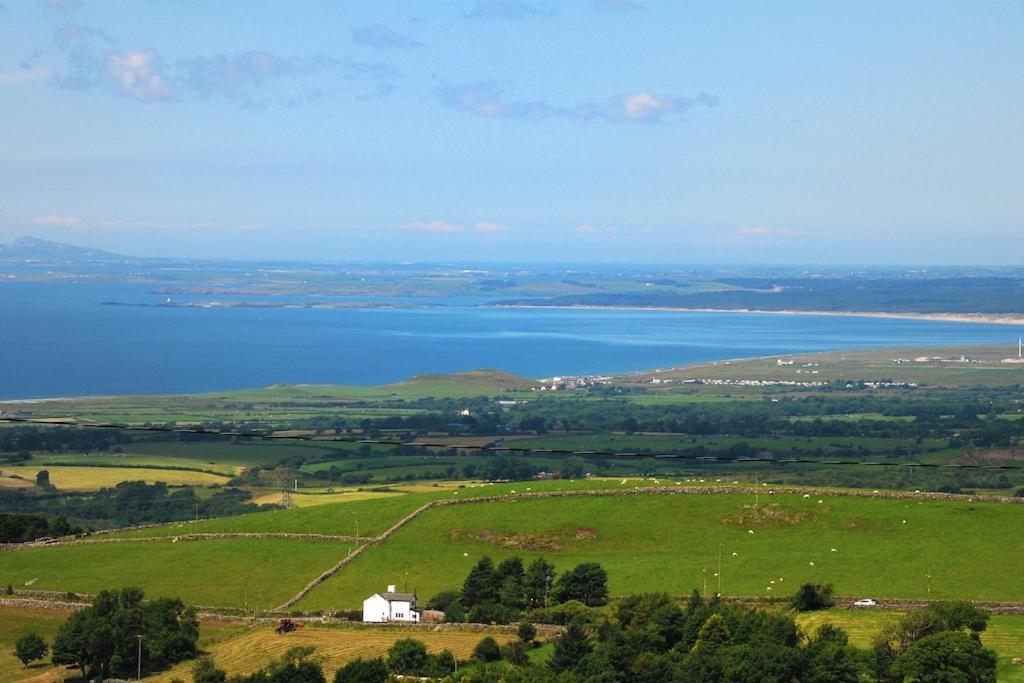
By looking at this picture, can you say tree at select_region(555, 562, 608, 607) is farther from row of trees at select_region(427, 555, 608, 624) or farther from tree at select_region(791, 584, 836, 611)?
tree at select_region(791, 584, 836, 611)

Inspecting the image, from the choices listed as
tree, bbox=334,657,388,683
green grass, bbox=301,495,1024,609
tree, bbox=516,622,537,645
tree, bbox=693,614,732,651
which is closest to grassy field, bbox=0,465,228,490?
green grass, bbox=301,495,1024,609

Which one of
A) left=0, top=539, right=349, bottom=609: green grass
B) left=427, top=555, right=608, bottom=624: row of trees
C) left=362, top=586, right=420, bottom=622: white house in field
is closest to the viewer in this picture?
left=362, top=586, right=420, bottom=622: white house in field

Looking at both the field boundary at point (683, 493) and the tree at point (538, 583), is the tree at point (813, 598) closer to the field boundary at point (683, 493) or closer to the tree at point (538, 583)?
the tree at point (538, 583)

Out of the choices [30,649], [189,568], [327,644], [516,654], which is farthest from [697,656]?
[189,568]

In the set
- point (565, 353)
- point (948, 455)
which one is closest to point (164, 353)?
point (565, 353)

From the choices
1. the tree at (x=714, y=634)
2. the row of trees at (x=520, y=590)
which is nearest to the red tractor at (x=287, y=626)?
the row of trees at (x=520, y=590)

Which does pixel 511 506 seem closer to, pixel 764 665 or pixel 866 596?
pixel 866 596
